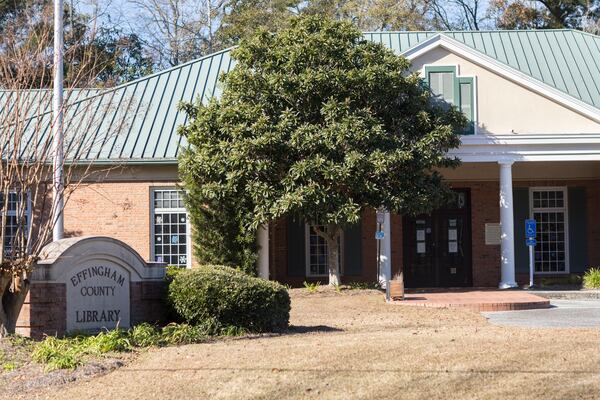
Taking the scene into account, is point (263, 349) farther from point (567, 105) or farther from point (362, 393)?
point (567, 105)

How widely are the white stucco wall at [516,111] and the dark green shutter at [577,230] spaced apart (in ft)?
12.4

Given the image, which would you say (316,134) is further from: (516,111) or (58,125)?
(58,125)

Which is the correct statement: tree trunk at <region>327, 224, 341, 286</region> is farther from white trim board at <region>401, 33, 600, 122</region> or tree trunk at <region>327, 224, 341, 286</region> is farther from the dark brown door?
white trim board at <region>401, 33, 600, 122</region>

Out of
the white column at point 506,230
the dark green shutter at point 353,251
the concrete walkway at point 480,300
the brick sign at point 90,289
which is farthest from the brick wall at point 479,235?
the brick sign at point 90,289

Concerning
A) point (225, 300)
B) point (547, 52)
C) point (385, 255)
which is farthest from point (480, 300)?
point (547, 52)

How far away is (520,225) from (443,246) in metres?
2.34

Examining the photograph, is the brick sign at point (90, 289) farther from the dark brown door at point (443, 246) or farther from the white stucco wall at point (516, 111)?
the dark brown door at point (443, 246)

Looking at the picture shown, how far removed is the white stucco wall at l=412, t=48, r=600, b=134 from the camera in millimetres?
24766

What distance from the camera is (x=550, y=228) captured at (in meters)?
28.2

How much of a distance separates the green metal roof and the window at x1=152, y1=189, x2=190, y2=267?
3.61 ft

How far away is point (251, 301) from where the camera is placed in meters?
14.0

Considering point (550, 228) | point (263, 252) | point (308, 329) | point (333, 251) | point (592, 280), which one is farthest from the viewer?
point (550, 228)

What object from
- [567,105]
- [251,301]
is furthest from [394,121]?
[251,301]

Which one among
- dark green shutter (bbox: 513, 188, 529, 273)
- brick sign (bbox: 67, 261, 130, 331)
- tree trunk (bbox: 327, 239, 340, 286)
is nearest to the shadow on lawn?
brick sign (bbox: 67, 261, 130, 331)
